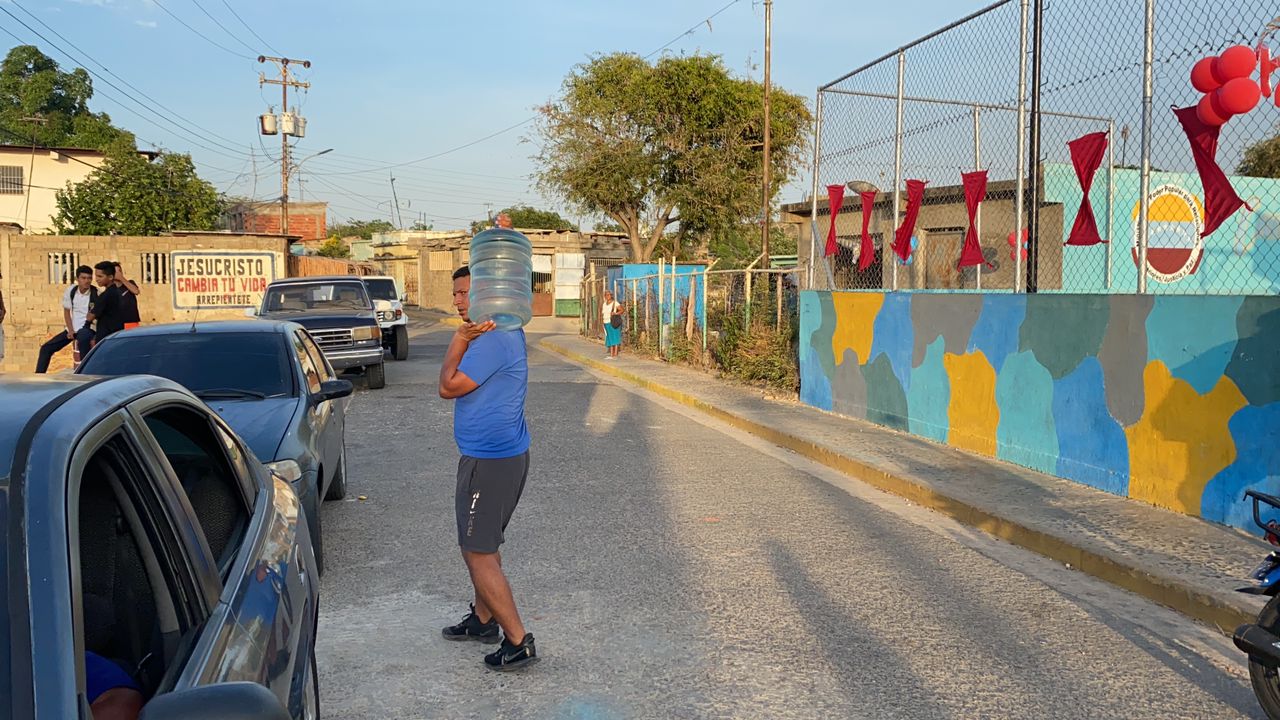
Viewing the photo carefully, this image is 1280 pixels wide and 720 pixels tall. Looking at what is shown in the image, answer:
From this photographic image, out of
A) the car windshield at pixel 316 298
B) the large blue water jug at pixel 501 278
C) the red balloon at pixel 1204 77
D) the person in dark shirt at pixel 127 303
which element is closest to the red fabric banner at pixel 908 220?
the red balloon at pixel 1204 77

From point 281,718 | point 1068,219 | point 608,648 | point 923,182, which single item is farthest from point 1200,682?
point 1068,219

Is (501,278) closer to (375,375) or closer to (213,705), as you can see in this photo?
(213,705)

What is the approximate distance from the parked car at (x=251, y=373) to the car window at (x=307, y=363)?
0.04ft

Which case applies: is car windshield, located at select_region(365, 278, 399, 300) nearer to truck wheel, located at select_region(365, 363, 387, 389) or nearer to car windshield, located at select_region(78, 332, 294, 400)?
truck wheel, located at select_region(365, 363, 387, 389)

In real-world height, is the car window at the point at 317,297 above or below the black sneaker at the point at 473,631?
above

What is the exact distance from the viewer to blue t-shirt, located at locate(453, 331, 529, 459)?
4.82 metres

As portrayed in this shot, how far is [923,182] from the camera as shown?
11773 mm

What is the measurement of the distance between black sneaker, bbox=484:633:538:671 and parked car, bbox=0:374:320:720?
127 centimetres

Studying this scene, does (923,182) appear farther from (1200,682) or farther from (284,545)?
(284,545)

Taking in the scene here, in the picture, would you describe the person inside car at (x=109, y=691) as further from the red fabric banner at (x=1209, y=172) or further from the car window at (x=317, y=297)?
the car window at (x=317, y=297)

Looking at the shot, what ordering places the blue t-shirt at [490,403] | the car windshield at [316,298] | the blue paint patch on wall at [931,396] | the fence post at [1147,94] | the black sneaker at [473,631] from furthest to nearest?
the car windshield at [316,298]
the blue paint patch on wall at [931,396]
the fence post at [1147,94]
the black sneaker at [473,631]
the blue t-shirt at [490,403]

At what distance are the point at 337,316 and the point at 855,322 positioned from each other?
860cm

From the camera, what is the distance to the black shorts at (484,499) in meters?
4.84

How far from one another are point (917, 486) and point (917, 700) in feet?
14.9
